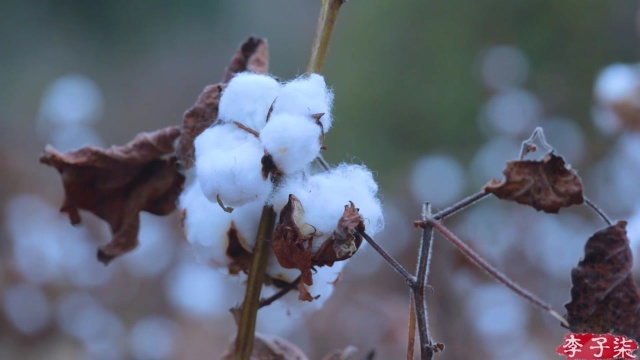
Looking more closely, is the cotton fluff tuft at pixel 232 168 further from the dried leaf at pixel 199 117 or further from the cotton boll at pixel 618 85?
the cotton boll at pixel 618 85

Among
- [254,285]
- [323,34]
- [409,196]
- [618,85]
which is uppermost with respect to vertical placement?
[409,196]

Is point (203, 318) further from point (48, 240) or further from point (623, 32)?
point (623, 32)

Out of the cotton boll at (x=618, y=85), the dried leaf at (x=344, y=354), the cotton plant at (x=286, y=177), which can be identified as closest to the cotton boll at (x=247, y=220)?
the cotton plant at (x=286, y=177)

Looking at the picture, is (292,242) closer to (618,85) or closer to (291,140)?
(291,140)

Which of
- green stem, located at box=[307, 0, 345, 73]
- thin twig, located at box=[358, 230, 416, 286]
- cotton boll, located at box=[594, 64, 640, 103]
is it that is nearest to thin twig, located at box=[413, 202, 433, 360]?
thin twig, located at box=[358, 230, 416, 286]

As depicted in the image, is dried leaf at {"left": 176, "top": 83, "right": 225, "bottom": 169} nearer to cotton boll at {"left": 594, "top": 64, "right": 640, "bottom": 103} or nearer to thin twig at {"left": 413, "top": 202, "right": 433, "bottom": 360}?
thin twig at {"left": 413, "top": 202, "right": 433, "bottom": 360}

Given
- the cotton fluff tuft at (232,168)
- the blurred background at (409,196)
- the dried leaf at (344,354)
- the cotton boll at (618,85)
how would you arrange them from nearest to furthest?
the cotton fluff tuft at (232,168), the dried leaf at (344,354), the cotton boll at (618,85), the blurred background at (409,196)

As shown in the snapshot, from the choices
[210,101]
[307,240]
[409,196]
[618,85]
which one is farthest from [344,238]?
[409,196]

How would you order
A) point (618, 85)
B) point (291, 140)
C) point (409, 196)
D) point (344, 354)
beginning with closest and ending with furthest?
point (291, 140) < point (344, 354) < point (618, 85) < point (409, 196)
